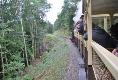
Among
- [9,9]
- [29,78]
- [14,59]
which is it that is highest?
[9,9]

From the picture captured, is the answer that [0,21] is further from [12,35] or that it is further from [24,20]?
[24,20]

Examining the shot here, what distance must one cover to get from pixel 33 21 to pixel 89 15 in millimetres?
18632

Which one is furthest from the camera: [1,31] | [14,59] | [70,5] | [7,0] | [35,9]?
[70,5]

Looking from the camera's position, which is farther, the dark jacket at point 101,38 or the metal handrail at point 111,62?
the dark jacket at point 101,38

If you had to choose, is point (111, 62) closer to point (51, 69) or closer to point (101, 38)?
point (101, 38)

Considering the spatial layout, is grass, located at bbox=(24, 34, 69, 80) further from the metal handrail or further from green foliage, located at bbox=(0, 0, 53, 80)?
the metal handrail

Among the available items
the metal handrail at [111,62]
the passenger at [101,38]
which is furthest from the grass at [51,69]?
the metal handrail at [111,62]

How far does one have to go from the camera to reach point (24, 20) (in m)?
19.9

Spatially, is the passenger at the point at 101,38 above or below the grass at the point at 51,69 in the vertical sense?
above

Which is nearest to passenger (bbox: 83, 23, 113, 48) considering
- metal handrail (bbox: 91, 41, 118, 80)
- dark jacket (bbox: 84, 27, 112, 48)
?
dark jacket (bbox: 84, 27, 112, 48)

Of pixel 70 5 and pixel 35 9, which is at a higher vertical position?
pixel 70 5

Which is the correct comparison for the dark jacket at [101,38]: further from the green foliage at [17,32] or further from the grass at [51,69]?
the green foliage at [17,32]

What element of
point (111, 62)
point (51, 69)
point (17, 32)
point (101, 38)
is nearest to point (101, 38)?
point (101, 38)

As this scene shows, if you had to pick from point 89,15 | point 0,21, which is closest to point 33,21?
point 0,21
